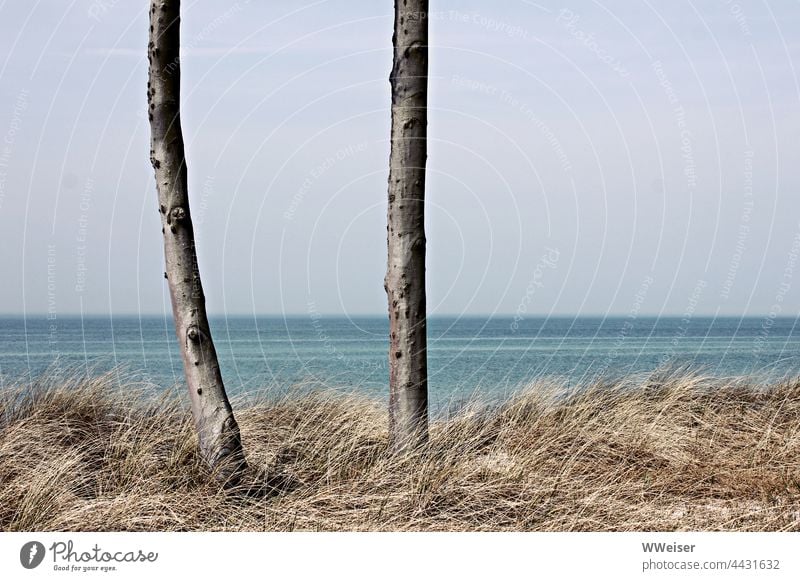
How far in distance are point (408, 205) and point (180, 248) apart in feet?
5.25

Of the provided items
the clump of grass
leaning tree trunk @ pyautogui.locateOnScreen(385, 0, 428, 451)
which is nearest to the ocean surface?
the clump of grass

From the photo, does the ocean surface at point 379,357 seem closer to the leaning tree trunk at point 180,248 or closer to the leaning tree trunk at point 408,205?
the leaning tree trunk at point 408,205

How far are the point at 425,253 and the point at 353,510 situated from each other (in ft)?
6.32

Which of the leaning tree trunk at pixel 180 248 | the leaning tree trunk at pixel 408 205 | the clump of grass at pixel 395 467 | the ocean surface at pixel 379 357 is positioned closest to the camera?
the clump of grass at pixel 395 467

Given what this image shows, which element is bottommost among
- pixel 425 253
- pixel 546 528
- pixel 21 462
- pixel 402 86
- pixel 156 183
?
pixel 546 528

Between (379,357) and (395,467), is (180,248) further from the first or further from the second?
(379,357)

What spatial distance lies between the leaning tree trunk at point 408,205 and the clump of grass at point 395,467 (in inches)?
23.6

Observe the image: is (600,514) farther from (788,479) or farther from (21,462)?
(21,462)

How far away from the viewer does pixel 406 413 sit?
20.6 feet

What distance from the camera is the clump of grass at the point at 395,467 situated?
5438 mm

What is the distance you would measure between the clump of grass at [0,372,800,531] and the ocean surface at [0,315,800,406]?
2.16 ft

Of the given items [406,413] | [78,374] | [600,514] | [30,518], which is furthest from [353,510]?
[78,374]

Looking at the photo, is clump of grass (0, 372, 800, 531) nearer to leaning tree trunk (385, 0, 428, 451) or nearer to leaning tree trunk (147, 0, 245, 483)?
leaning tree trunk (147, 0, 245, 483)

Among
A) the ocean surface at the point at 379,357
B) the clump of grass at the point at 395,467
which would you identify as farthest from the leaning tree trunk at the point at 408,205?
the ocean surface at the point at 379,357
